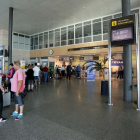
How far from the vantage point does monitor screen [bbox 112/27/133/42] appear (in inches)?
178

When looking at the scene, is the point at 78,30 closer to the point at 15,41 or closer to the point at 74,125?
the point at 15,41

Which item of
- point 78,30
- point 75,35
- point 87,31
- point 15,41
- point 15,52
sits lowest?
point 15,52

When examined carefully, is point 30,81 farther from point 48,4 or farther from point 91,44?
point 91,44

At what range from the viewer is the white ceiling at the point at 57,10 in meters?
10.1

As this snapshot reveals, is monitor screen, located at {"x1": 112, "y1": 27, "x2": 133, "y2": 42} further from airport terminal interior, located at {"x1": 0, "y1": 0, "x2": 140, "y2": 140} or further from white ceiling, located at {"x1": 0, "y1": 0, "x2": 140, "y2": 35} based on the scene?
white ceiling, located at {"x1": 0, "y1": 0, "x2": 140, "y2": 35}

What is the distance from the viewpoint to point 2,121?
315 centimetres

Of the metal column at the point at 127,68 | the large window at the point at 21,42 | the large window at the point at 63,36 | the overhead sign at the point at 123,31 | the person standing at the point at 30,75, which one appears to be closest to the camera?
the overhead sign at the point at 123,31

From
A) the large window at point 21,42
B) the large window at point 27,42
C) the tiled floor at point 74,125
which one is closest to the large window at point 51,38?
the large window at point 27,42

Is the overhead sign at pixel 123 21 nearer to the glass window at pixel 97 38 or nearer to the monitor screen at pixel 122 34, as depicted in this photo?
the monitor screen at pixel 122 34

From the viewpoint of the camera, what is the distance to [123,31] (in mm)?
4668

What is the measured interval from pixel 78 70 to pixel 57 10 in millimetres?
7188

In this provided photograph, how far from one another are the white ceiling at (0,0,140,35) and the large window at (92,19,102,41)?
0.67 m

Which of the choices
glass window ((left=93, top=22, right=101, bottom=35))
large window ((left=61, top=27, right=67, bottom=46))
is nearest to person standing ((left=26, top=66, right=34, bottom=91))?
glass window ((left=93, top=22, right=101, bottom=35))

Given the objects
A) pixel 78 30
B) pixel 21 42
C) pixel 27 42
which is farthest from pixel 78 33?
pixel 21 42
